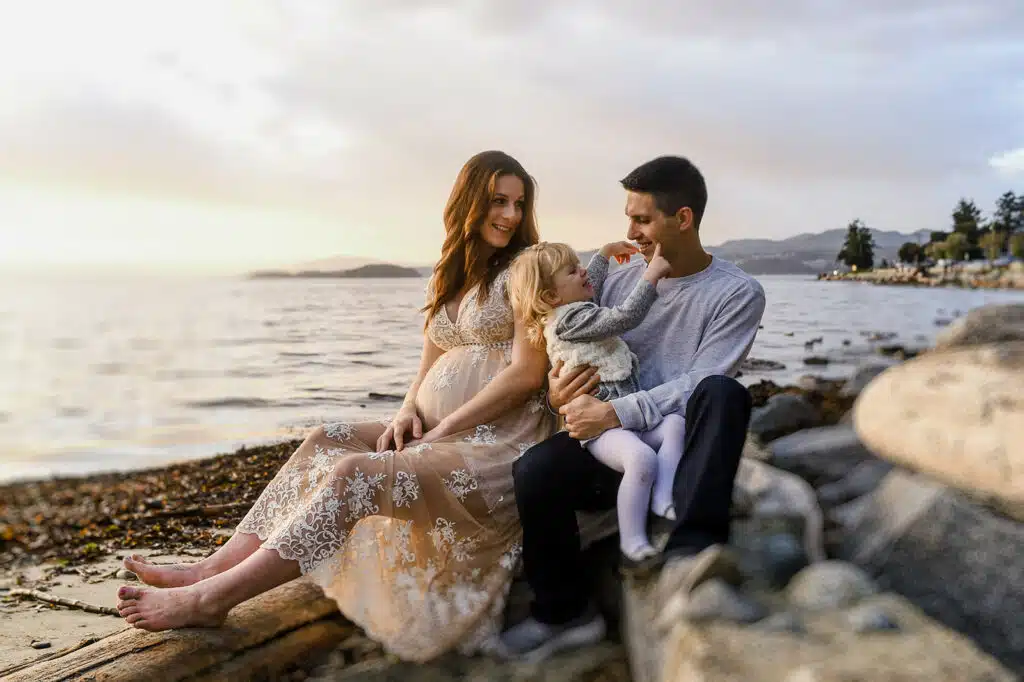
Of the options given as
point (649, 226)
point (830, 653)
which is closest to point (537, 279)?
point (649, 226)

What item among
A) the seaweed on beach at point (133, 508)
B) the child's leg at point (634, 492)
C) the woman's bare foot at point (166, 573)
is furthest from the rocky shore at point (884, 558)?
the seaweed on beach at point (133, 508)

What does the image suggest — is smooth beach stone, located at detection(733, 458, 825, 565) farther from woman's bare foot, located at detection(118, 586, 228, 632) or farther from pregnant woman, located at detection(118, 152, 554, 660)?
woman's bare foot, located at detection(118, 586, 228, 632)

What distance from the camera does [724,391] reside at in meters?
3.05

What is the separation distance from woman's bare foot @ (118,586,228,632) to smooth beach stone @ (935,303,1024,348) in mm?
4048

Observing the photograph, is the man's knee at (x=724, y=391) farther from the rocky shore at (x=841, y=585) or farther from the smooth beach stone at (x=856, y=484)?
the smooth beach stone at (x=856, y=484)

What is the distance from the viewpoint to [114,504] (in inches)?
295

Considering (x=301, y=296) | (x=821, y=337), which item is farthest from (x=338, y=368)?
(x=301, y=296)

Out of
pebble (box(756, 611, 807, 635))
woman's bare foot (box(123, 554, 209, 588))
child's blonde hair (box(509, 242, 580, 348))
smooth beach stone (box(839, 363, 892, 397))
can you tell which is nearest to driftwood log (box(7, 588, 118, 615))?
woman's bare foot (box(123, 554, 209, 588))

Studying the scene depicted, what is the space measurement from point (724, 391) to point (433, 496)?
50.7 inches

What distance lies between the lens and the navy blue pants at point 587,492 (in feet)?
9.84

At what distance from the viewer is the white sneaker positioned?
327cm

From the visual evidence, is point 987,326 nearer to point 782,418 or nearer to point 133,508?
point 782,418

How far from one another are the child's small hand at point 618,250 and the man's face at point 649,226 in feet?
0.32

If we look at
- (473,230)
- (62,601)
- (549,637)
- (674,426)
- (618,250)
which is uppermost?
(473,230)
